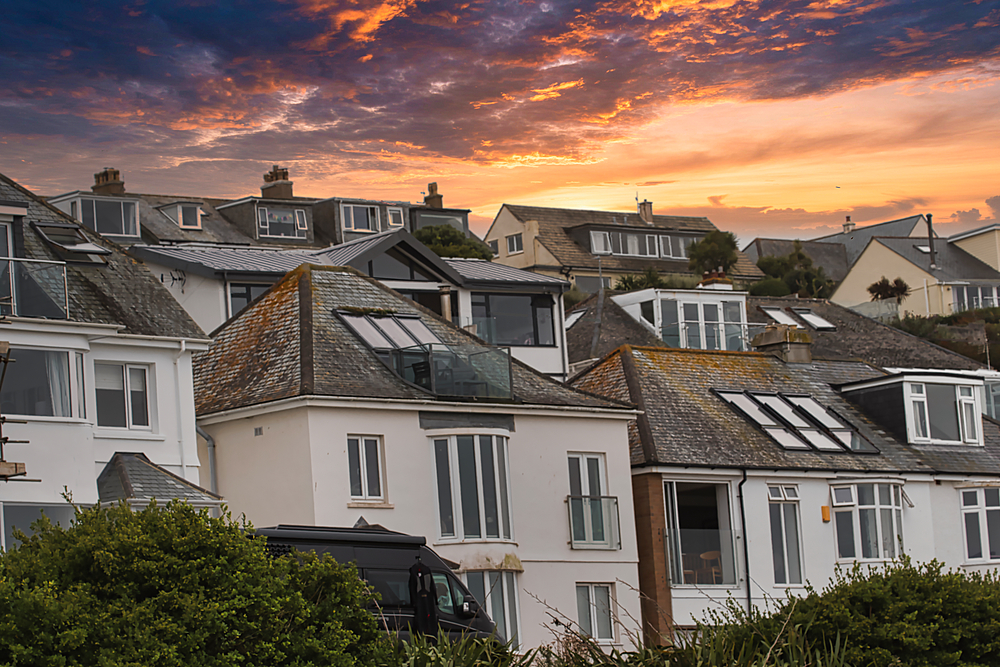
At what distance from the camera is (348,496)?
2867 centimetres

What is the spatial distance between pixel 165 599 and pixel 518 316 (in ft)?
108

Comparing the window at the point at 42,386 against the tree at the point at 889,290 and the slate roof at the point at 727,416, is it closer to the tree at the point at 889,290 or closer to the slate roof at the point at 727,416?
the slate roof at the point at 727,416

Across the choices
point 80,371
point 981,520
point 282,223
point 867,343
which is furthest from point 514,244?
point 80,371

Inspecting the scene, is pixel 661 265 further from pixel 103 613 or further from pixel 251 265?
pixel 103 613

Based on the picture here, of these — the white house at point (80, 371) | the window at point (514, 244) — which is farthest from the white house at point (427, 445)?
the window at point (514, 244)

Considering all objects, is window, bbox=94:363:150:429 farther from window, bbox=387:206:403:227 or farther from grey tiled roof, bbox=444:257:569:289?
window, bbox=387:206:403:227

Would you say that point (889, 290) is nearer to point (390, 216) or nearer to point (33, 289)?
point (390, 216)

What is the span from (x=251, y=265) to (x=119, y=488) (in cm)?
1495

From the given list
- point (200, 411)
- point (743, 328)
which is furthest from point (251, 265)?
point (743, 328)

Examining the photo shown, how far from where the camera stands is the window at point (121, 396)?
27.2m

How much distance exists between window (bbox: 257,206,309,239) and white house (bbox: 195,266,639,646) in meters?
42.0

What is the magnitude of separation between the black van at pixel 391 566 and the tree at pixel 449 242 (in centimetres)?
5049

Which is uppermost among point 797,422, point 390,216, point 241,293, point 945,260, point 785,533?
point 390,216

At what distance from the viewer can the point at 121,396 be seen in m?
27.5
